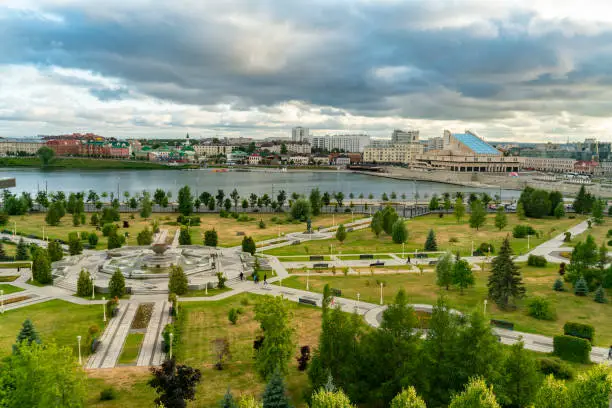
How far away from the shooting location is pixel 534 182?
106688mm

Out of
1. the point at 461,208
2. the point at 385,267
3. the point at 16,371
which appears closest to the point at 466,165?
the point at 461,208

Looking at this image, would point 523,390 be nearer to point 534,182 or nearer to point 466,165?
point 534,182

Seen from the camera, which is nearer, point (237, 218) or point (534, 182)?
point (237, 218)

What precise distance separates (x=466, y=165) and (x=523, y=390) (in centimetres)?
13426

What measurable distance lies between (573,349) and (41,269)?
26.5 m

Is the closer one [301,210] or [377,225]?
[377,225]

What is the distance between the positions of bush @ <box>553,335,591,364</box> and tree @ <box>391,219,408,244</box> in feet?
69.1

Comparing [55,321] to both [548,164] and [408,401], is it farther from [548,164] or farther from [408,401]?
[548,164]

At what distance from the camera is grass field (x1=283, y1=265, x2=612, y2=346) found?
843 inches

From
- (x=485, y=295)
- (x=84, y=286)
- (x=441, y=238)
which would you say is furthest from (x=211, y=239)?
(x=441, y=238)

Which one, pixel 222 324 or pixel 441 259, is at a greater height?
pixel 441 259

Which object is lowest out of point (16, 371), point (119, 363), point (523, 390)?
point (119, 363)

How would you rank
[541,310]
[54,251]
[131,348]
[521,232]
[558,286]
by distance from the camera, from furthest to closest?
[521,232] < [54,251] < [558,286] < [541,310] < [131,348]

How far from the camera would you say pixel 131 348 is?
1809 cm
